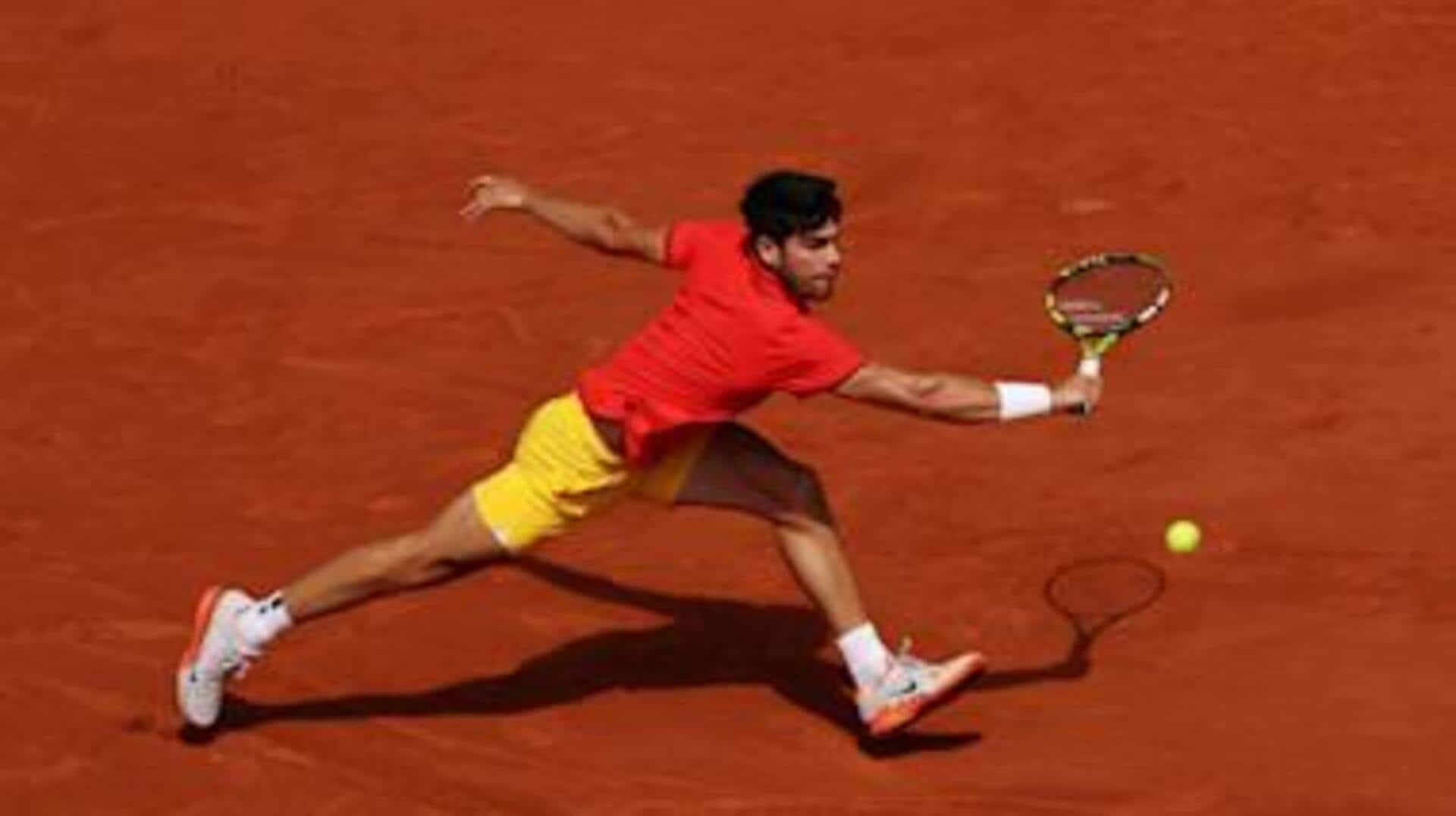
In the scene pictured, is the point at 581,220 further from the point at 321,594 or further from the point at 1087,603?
the point at 1087,603

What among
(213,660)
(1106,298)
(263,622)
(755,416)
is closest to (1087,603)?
(1106,298)

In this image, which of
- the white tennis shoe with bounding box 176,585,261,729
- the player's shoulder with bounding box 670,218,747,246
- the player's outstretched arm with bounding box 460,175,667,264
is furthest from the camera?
the white tennis shoe with bounding box 176,585,261,729

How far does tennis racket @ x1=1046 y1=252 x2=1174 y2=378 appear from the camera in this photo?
8.29m

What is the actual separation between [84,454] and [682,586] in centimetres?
271

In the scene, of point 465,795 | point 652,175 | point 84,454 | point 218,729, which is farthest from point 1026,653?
point 652,175

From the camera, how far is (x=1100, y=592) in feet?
29.7

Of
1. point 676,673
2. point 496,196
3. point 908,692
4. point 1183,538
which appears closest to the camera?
point 908,692

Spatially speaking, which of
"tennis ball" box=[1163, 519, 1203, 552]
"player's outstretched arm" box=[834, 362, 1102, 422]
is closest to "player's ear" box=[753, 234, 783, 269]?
"player's outstretched arm" box=[834, 362, 1102, 422]

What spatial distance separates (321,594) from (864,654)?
1.62 m

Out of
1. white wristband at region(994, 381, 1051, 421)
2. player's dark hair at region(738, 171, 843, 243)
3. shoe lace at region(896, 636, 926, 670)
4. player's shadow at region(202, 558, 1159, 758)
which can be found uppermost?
player's dark hair at region(738, 171, 843, 243)

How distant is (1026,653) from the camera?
8.70 meters

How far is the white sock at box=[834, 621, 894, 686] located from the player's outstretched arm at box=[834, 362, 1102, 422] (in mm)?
742

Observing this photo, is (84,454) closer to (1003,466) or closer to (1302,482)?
(1003,466)

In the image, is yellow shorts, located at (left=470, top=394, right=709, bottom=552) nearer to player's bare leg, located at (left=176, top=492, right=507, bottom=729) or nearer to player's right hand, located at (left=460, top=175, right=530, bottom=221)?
player's bare leg, located at (left=176, top=492, right=507, bottom=729)
